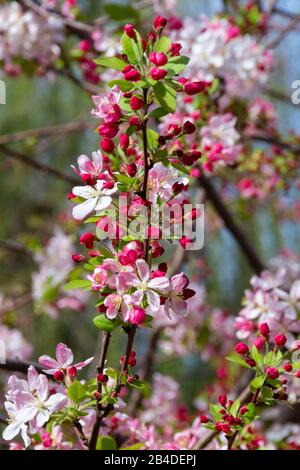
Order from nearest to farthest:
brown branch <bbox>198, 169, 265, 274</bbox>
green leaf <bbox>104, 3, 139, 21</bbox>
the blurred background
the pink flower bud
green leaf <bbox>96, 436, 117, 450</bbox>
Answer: the pink flower bud < green leaf <bbox>96, 436, 117, 450</bbox> < green leaf <bbox>104, 3, 139, 21</bbox> < brown branch <bbox>198, 169, 265, 274</bbox> < the blurred background

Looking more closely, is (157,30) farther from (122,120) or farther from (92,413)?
(92,413)

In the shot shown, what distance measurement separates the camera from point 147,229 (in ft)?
2.74

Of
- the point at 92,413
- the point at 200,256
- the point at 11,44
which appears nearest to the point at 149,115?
the point at 92,413

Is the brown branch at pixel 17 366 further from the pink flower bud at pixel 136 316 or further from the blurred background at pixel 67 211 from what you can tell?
the blurred background at pixel 67 211

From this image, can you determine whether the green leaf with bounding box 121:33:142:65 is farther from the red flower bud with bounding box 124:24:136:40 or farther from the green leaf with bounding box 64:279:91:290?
the green leaf with bounding box 64:279:91:290

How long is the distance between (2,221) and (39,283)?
4.32ft

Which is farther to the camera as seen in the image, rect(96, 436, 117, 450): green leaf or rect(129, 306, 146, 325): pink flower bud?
rect(96, 436, 117, 450): green leaf

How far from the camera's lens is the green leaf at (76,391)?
2.85ft

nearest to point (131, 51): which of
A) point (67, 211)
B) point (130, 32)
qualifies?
point (130, 32)

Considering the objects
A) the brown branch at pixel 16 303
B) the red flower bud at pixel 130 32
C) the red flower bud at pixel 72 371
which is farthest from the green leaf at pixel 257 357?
the brown branch at pixel 16 303

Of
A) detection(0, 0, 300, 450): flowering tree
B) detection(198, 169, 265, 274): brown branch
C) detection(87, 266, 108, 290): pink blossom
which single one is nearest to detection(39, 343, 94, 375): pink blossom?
detection(0, 0, 300, 450): flowering tree

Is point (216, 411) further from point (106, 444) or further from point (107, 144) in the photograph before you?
point (107, 144)

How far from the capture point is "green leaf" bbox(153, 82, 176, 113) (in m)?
0.82

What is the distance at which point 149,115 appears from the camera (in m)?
0.85
